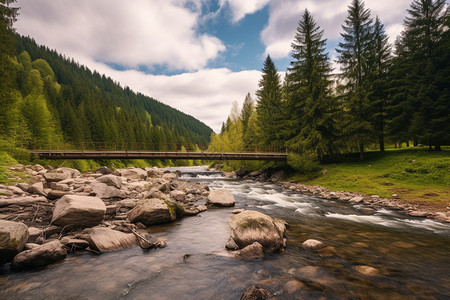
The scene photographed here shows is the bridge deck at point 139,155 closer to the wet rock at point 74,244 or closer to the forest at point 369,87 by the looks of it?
the forest at point 369,87

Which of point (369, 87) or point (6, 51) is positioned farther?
point (369, 87)

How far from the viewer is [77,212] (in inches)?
287

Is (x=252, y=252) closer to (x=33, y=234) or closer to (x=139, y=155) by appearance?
(x=33, y=234)

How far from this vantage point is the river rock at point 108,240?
21.1 ft

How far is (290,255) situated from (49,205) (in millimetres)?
10654

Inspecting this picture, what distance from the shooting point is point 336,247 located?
23.6 feet

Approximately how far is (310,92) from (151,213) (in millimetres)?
25877

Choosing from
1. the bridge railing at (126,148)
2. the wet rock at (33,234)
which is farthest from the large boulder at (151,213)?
the bridge railing at (126,148)

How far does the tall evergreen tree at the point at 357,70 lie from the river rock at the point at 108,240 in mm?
26422

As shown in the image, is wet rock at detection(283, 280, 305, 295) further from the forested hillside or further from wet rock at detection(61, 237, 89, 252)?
the forested hillside

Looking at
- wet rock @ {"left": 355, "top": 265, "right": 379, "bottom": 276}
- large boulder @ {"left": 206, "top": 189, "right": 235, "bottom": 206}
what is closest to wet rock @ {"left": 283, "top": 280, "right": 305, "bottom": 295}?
wet rock @ {"left": 355, "top": 265, "right": 379, "bottom": 276}

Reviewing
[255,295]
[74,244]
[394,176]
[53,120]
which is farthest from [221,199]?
[53,120]

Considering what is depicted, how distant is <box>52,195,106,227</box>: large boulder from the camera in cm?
714

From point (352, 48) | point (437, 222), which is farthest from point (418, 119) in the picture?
point (437, 222)
